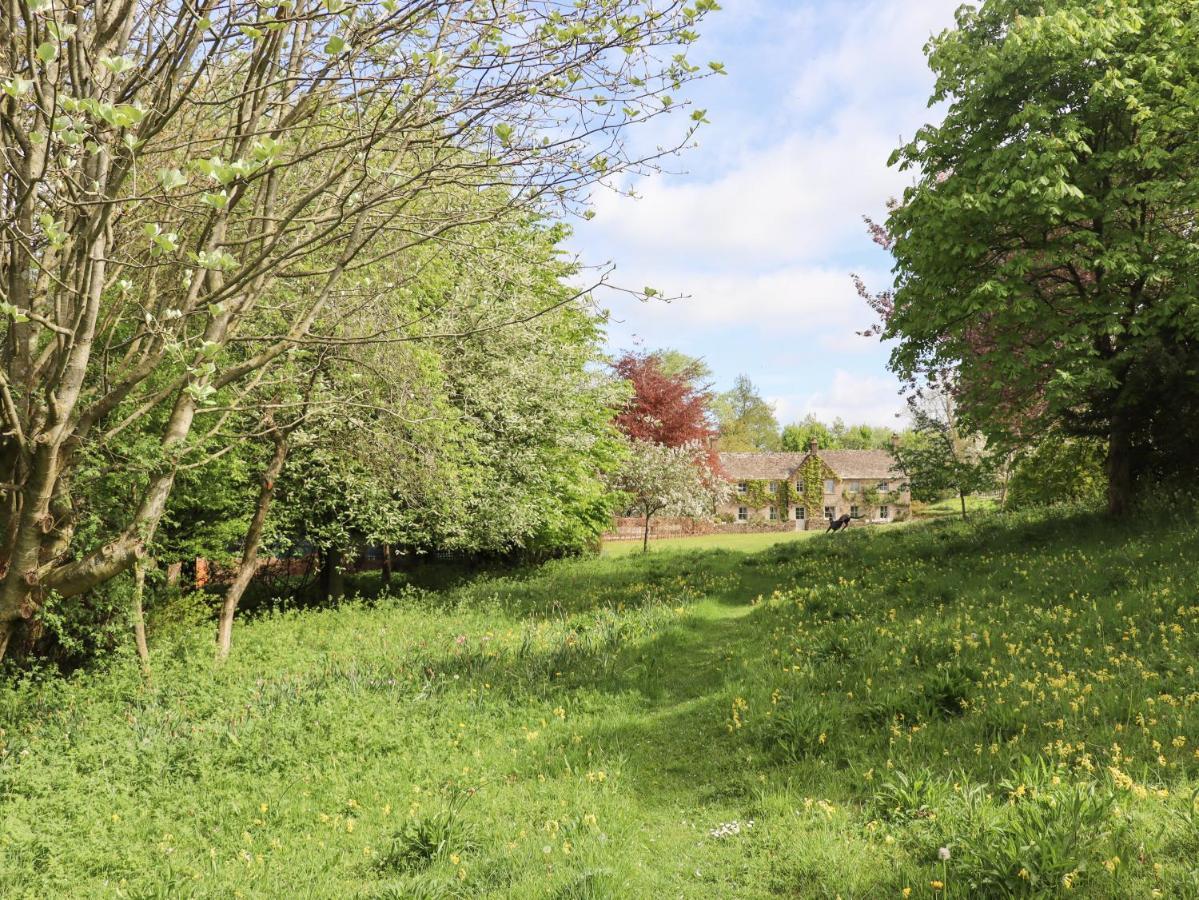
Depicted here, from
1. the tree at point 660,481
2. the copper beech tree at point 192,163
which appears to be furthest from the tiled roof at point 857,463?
the copper beech tree at point 192,163

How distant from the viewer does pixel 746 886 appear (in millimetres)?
4512

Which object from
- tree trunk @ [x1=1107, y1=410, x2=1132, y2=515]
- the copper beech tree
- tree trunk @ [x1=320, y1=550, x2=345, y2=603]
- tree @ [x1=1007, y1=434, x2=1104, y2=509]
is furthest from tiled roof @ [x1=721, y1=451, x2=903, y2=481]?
the copper beech tree

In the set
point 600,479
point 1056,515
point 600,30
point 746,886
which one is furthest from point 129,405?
point 1056,515

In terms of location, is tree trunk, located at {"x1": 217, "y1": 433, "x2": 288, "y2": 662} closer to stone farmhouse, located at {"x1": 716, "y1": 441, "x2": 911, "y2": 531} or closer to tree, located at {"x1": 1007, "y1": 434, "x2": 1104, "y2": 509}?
tree, located at {"x1": 1007, "y1": 434, "x2": 1104, "y2": 509}

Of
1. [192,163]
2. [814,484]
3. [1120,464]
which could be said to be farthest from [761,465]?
[192,163]

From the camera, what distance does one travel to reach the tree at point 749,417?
79500 mm

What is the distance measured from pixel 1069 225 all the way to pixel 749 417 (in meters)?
70.1

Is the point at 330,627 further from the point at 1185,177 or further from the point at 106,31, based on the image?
the point at 1185,177

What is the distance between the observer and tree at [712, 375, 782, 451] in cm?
7950

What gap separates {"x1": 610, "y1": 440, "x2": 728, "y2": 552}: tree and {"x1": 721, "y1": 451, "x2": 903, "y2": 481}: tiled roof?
2748 centimetres

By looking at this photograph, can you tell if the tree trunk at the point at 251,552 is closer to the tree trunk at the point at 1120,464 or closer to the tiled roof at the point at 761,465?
the tree trunk at the point at 1120,464

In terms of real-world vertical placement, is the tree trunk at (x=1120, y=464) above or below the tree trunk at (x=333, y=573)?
above

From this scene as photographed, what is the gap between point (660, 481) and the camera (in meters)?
28.4

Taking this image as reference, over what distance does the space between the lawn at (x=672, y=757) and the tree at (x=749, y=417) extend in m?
67.9
